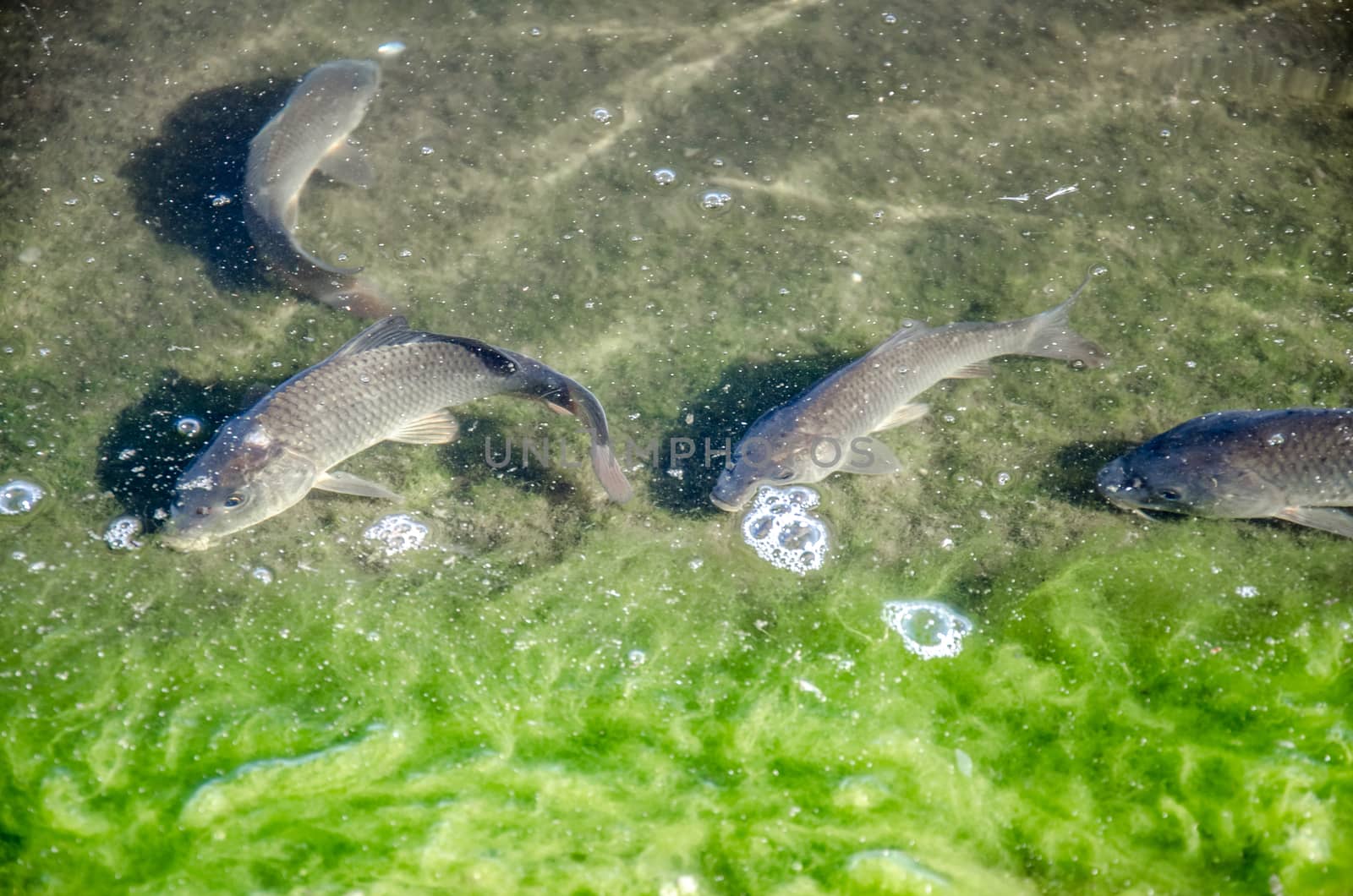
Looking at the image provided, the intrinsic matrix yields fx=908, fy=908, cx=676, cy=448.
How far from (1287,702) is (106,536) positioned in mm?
4918

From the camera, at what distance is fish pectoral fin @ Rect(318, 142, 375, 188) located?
5516mm

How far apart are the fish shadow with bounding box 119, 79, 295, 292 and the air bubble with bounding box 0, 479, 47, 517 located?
1414 mm

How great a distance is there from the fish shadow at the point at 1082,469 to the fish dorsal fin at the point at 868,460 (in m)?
0.75

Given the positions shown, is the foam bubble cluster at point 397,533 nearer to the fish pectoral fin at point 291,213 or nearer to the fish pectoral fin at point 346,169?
the fish pectoral fin at point 291,213

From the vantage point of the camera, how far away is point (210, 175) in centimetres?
550

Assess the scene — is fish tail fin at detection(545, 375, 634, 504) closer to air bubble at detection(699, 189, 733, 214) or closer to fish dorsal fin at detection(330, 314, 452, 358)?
fish dorsal fin at detection(330, 314, 452, 358)

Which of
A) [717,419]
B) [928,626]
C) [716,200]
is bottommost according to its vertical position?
[928,626]

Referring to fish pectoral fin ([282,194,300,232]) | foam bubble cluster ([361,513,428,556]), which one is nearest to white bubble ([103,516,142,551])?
foam bubble cluster ([361,513,428,556])

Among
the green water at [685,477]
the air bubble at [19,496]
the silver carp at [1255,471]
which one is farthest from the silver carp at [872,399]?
the air bubble at [19,496]

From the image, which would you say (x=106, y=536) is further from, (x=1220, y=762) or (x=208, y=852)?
(x=1220, y=762)

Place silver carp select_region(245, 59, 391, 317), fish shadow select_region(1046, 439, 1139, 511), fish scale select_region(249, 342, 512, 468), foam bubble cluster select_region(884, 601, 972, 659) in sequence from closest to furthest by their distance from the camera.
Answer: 1. foam bubble cluster select_region(884, 601, 972, 659)
2. fish scale select_region(249, 342, 512, 468)
3. fish shadow select_region(1046, 439, 1139, 511)
4. silver carp select_region(245, 59, 391, 317)

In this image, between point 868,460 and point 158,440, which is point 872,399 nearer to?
point 868,460

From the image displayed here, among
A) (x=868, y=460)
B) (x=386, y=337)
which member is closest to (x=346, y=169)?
(x=386, y=337)

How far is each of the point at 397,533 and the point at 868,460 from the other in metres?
2.19
